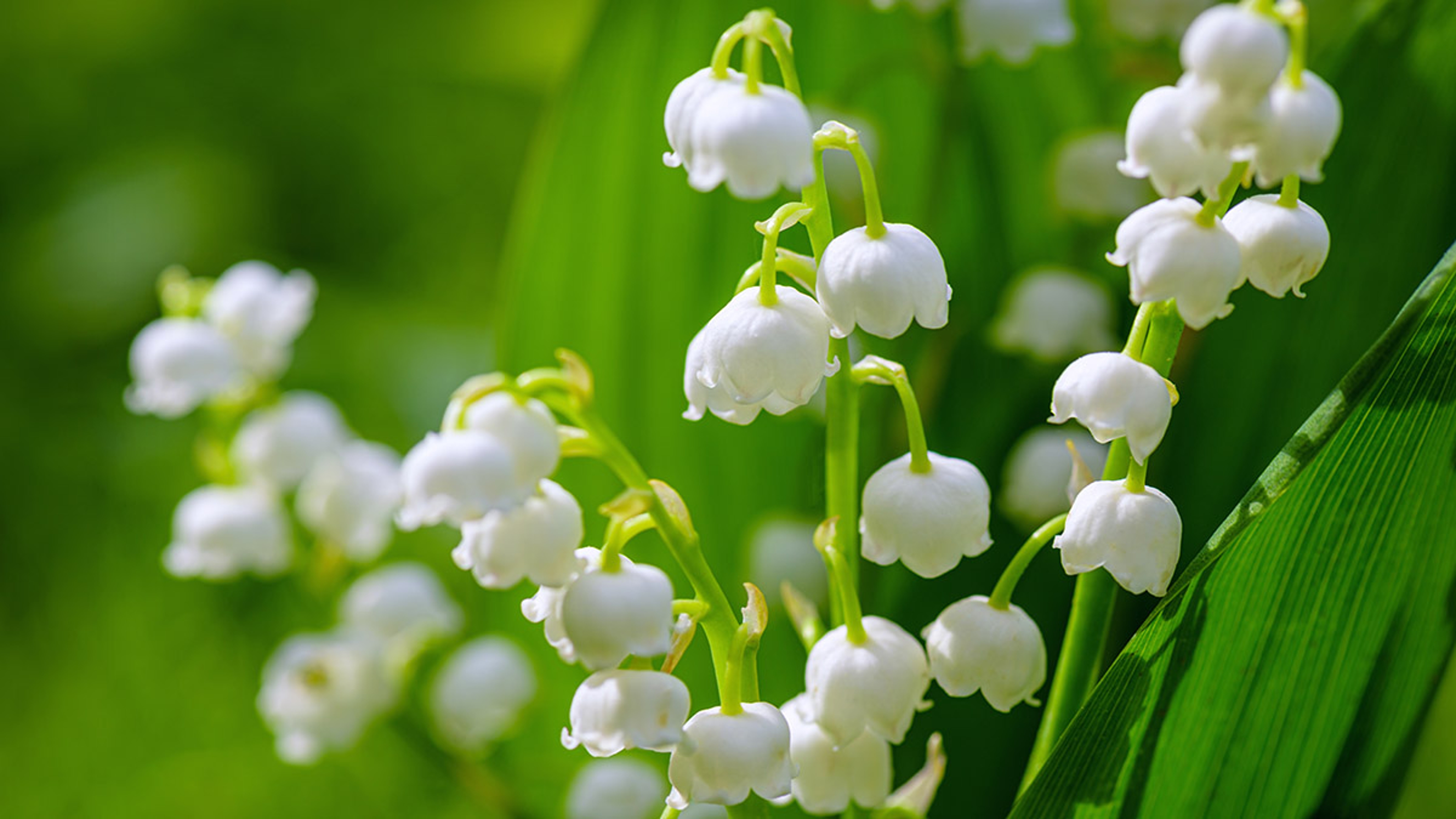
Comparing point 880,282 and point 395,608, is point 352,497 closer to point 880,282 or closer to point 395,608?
point 395,608

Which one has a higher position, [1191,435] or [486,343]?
[486,343]

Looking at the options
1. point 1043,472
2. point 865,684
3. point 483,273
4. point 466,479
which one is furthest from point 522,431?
point 483,273

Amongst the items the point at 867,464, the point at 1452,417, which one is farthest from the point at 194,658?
the point at 1452,417

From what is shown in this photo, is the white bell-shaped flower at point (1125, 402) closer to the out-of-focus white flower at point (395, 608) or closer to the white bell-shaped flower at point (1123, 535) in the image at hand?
the white bell-shaped flower at point (1123, 535)

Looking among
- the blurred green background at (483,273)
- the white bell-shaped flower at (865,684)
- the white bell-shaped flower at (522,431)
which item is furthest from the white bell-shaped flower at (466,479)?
the blurred green background at (483,273)

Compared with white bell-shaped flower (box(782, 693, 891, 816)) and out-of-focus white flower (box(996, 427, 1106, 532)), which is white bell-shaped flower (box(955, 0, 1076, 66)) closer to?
out-of-focus white flower (box(996, 427, 1106, 532))

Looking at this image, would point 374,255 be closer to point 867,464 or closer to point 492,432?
point 867,464
